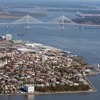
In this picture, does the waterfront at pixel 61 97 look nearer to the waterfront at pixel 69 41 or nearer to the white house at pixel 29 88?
the waterfront at pixel 69 41

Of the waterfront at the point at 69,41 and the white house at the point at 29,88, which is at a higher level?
the white house at the point at 29,88

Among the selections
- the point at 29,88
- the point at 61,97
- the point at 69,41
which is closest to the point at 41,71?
the point at 29,88

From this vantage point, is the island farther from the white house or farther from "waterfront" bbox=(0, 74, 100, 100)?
"waterfront" bbox=(0, 74, 100, 100)

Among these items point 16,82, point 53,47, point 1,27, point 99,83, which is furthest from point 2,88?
point 1,27

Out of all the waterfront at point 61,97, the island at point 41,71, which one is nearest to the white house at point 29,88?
the island at point 41,71

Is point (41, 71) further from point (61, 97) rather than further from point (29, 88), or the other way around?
point (61, 97)

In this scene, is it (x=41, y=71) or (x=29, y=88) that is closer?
(x=29, y=88)

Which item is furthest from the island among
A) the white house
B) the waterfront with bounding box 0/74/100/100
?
the waterfront with bounding box 0/74/100/100

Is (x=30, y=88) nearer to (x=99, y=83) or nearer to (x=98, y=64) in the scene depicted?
(x=99, y=83)

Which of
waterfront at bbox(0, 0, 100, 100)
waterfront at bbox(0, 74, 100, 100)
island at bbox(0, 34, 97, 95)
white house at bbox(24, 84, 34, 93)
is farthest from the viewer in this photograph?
island at bbox(0, 34, 97, 95)
